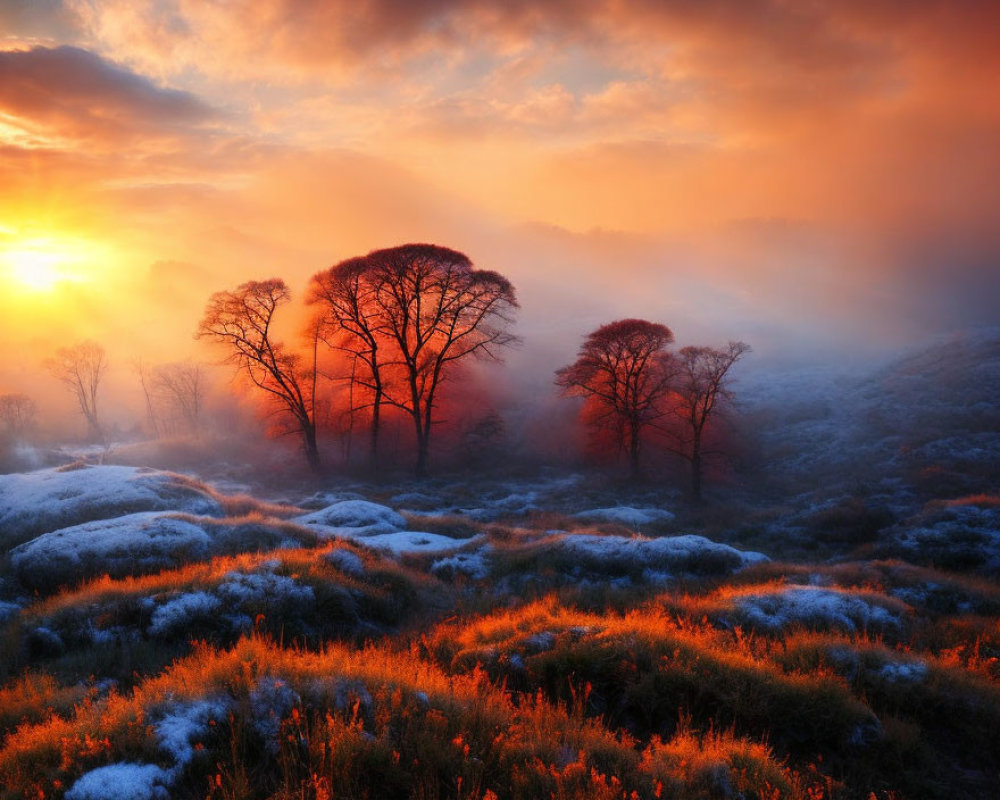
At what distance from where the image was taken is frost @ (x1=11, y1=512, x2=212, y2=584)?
478 inches

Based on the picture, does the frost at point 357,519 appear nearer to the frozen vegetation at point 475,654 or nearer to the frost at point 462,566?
the frozen vegetation at point 475,654

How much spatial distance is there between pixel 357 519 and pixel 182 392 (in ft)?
174

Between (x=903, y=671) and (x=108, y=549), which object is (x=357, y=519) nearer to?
(x=108, y=549)

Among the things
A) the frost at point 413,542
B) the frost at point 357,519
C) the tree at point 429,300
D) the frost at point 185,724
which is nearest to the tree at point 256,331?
the tree at point 429,300

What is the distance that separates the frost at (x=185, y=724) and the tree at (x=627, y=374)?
30.2 meters

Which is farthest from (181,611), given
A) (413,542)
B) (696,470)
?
(696,470)

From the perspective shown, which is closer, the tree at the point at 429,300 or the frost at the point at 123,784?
the frost at the point at 123,784

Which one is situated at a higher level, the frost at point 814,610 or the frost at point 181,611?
the frost at point 181,611

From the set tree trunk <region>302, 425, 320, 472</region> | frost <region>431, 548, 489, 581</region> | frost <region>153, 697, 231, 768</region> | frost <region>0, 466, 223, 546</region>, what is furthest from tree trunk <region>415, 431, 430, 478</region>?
frost <region>153, 697, 231, 768</region>

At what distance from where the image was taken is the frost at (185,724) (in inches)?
182

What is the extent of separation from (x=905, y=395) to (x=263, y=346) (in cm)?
4466

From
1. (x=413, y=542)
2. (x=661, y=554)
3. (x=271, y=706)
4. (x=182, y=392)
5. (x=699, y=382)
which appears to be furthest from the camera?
(x=182, y=392)

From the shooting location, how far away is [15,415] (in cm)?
6425

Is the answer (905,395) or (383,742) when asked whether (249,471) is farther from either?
(905,395)
